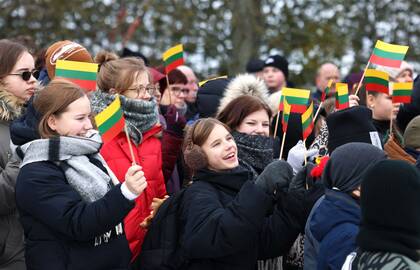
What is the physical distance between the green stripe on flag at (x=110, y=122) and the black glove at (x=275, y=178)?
85cm

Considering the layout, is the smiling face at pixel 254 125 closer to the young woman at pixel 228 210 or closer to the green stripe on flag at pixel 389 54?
the young woman at pixel 228 210

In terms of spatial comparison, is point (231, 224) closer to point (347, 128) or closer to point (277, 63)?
point (347, 128)

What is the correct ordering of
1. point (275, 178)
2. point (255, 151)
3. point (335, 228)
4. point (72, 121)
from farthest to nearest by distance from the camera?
point (255, 151) < point (275, 178) < point (72, 121) < point (335, 228)

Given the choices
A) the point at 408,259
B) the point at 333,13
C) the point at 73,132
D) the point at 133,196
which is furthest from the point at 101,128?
the point at 333,13

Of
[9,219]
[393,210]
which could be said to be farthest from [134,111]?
[393,210]

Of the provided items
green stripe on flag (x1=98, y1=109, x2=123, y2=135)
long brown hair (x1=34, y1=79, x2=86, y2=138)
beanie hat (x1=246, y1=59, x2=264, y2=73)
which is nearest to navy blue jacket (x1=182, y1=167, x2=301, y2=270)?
green stripe on flag (x1=98, y1=109, x2=123, y2=135)

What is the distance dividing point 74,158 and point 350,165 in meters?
1.42

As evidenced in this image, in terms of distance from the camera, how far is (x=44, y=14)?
56.7 ft

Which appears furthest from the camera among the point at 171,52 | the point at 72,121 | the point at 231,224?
the point at 171,52

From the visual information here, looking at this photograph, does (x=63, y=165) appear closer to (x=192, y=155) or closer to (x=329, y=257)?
(x=192, y=155)

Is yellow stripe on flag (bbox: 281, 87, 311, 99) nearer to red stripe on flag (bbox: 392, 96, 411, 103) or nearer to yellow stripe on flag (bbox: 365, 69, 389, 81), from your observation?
yellow stripe on flag (bbox: 365, 69, 389, 81)

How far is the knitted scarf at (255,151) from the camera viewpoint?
17.4ft

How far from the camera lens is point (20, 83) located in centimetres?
521

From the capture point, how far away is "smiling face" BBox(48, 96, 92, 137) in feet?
15.0
